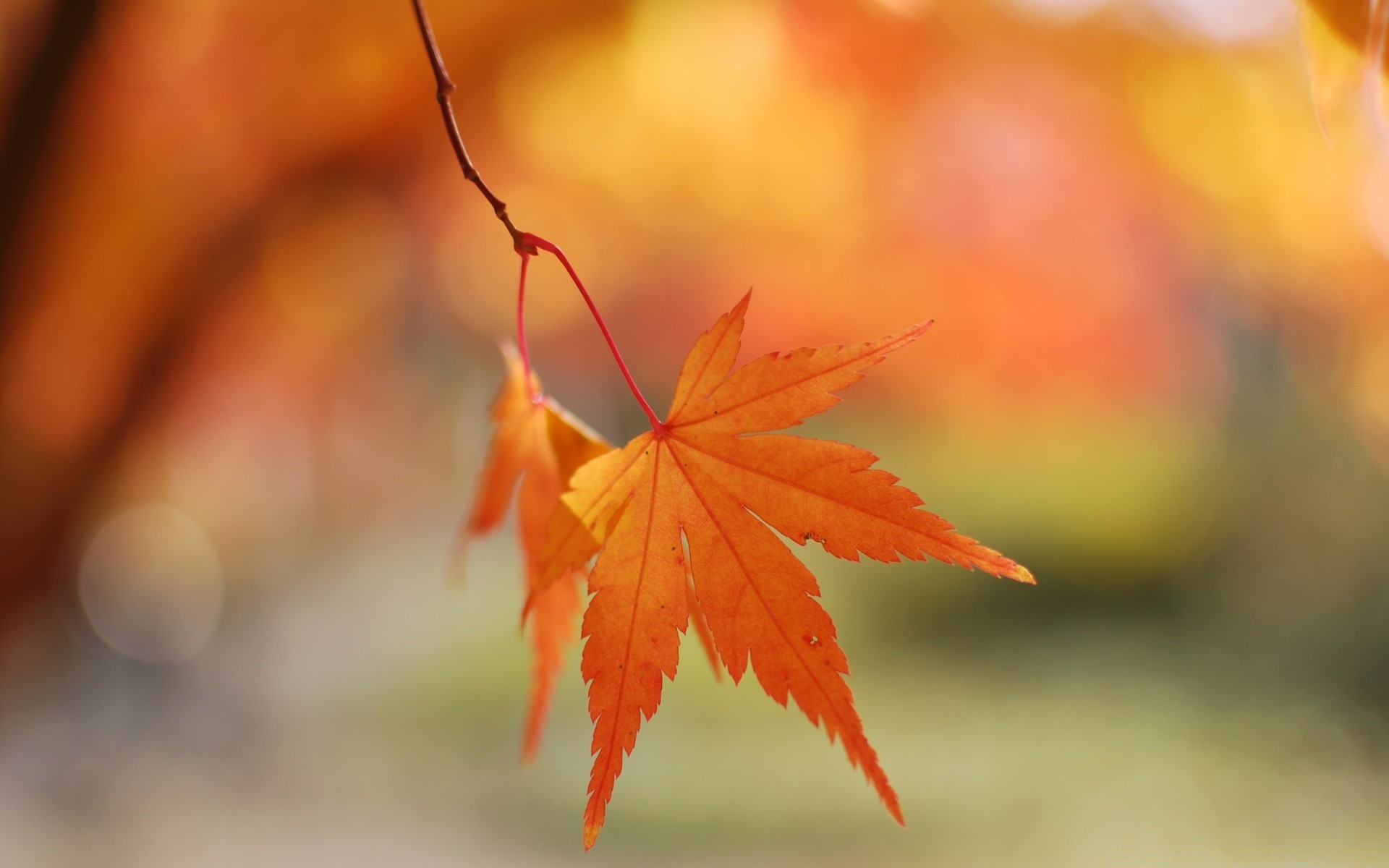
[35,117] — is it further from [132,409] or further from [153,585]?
[153,585]

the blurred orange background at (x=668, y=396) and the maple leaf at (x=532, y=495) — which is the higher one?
the blurred orange background at (x=668, y=396)

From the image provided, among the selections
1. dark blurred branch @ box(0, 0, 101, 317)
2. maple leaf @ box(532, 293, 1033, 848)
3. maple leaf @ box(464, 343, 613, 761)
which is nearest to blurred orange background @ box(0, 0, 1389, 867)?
dark blurred branch @ box(0, 0, 101, 317)

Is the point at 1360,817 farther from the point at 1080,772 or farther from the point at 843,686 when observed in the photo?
the point at 843,686

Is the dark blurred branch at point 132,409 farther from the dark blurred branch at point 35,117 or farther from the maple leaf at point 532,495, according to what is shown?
the maple leaf at point 532,495

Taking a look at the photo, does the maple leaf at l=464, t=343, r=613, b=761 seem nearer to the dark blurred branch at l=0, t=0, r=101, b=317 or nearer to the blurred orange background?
the blurred orange background

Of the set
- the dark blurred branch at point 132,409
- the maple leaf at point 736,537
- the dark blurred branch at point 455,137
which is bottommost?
the maple leaf at point 736,537

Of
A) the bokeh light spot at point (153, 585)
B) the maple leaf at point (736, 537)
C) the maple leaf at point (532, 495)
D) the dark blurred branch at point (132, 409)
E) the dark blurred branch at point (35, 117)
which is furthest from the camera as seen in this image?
the bokeh light spot at point (153, 585)

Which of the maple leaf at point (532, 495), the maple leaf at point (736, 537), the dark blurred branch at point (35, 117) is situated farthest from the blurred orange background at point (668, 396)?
the maple leaf at point (532, 495)

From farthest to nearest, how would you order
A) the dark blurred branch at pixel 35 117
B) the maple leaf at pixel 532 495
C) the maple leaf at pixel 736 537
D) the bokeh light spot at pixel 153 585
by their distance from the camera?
the bokeh light spot at pixel 153 585, the dark blurred branch at pixel 35 117, the maple leaf at pixel 532 495, the maple leaf at pixel 736 537
